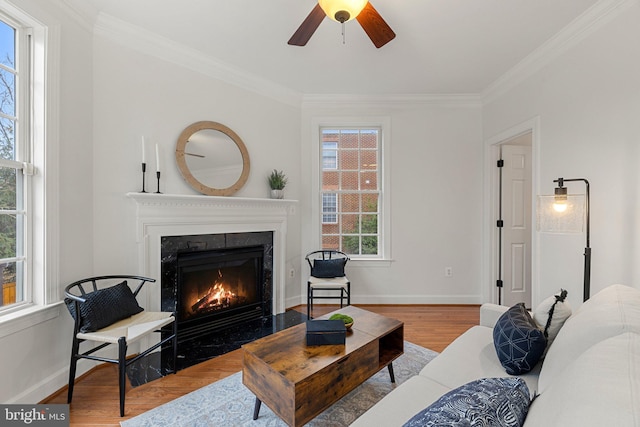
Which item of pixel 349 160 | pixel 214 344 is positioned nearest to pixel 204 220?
pixel 214 344

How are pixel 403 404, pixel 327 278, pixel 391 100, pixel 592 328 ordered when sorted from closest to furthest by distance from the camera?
pixel 592 328 → pixel 403 404 → pixel 327 278 → pixel 391 100

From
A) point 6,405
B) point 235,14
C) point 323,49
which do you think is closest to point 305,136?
point 323,49

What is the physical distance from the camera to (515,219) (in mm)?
3537

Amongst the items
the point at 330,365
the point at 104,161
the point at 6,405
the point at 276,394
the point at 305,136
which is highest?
the point at 305,136

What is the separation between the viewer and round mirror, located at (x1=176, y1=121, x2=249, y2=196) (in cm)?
277

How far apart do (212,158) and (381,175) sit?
7.00 ft

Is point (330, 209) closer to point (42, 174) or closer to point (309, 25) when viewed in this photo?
point (309, 25)

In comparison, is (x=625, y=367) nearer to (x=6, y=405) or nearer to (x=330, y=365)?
(x=330, y=365)

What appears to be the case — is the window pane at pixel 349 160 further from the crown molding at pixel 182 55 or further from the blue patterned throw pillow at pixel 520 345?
the blue patterned throw pillow at pixel 520 345

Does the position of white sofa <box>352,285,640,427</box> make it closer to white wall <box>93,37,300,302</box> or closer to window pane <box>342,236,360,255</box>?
window pane <box>342,236,360,255</box>

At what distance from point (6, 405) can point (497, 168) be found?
15.6 feet

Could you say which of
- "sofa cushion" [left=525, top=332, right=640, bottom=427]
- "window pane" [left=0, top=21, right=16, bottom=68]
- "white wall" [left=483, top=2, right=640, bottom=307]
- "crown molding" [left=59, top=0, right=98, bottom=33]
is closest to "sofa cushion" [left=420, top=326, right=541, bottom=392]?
"sofa cushion" [left=525, top=332, right=640, bottom=427]

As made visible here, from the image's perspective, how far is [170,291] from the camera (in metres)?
2.64

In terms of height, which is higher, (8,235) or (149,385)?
(8,235)
